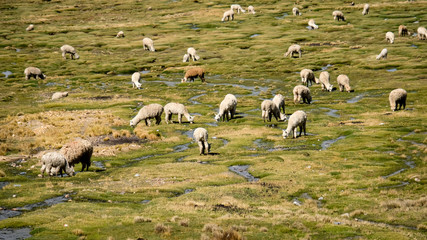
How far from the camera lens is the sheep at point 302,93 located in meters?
62.8

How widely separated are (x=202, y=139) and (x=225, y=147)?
438 centimetres

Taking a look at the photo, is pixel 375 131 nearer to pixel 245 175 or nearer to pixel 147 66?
pixel 245 175

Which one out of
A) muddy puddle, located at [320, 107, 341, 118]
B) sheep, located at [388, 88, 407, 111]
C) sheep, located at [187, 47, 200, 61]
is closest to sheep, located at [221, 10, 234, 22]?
sheep, located at [187, 47, 200, 61]

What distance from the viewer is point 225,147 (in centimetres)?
4491

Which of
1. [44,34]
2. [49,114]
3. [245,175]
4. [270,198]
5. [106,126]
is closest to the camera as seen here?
[270,198]

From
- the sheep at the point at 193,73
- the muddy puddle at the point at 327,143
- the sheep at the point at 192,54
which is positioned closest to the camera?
the muddy puddle at the point at 327,143

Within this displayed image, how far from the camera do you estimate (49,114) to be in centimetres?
6072

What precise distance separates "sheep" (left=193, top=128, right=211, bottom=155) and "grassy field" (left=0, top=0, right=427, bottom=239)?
2.69 ft

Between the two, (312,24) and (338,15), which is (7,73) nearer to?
(312,24)

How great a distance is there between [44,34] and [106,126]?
112 metres

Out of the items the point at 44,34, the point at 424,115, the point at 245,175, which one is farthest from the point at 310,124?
the point at 44,34

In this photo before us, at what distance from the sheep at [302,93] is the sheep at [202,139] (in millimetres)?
24122

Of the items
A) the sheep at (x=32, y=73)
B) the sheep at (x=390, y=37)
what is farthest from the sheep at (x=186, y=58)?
the sheep at (x=390, y=37)

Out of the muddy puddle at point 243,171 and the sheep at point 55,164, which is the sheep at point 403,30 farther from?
the sheep at point 55,164
